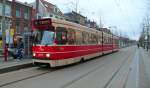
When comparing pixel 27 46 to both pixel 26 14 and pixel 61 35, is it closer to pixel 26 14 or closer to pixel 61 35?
pixel 61 35

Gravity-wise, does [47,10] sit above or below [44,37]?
above

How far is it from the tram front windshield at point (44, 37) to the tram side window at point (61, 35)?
404mm

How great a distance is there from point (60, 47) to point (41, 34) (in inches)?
57.3

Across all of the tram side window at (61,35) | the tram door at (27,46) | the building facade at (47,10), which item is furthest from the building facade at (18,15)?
the tram side window at (61,35)

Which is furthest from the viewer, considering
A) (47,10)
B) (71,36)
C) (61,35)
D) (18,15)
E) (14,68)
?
(47,10)

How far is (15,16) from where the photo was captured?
56.1 m

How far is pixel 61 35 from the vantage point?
17406 mm

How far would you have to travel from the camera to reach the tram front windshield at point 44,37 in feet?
55.2

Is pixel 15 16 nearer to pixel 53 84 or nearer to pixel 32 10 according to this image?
pixel 32 10

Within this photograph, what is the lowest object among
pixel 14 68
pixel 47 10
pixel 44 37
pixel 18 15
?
pixel 14 68

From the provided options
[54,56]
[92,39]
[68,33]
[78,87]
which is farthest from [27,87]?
[92,39]

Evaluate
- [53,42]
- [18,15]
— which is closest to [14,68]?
[53,42]

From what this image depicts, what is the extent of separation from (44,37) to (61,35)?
1134 mm

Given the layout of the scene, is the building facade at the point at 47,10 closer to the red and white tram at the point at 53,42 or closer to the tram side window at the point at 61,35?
the red and white tram at the point at 53,42
